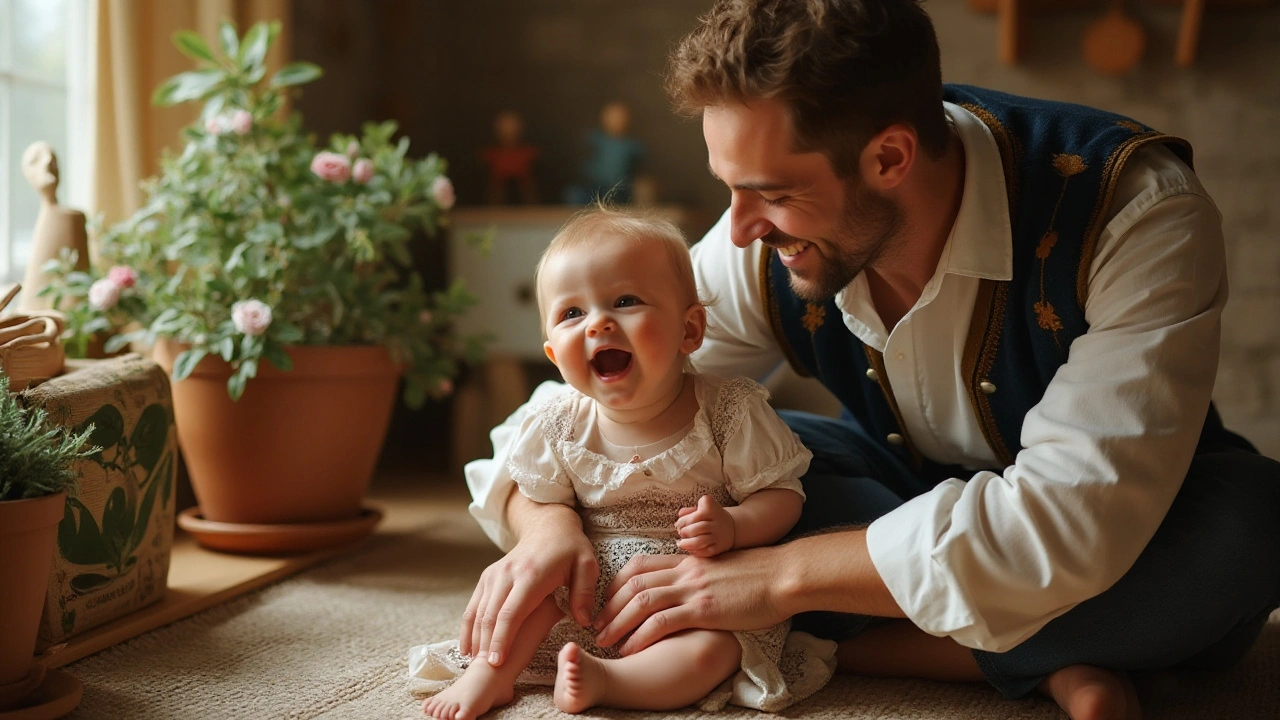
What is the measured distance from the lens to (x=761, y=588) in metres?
1.26

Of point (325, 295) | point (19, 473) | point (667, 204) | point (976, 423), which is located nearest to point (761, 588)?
point (976, 423)

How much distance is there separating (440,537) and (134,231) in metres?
0.81

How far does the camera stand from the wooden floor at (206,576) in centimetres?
149

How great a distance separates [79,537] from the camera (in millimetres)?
1484

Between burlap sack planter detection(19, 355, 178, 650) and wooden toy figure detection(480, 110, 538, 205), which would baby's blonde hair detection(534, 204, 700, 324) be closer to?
burlap sack planter detection(19, 355, 178, 650)

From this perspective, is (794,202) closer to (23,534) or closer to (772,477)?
(772,477)

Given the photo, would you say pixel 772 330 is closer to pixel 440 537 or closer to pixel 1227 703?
pixel 1227 703

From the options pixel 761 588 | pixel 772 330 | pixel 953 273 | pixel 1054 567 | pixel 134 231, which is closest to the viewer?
pixel 1054 567

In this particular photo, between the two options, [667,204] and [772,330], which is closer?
[772,330]

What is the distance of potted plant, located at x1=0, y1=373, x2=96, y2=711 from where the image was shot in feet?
3.93

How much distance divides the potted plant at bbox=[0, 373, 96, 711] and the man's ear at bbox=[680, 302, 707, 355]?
0.72m

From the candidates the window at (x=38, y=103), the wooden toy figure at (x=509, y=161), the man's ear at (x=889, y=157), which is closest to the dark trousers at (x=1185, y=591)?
the man's ear at (x=889, y=157)

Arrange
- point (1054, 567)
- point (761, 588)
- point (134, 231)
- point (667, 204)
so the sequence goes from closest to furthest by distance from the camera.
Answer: point (1054, 567) < point (761, 588) < point (134, 231) < point (667, 204)

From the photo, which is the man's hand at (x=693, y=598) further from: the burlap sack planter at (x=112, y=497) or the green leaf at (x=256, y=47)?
the green leaf at (x=256, y=47)
